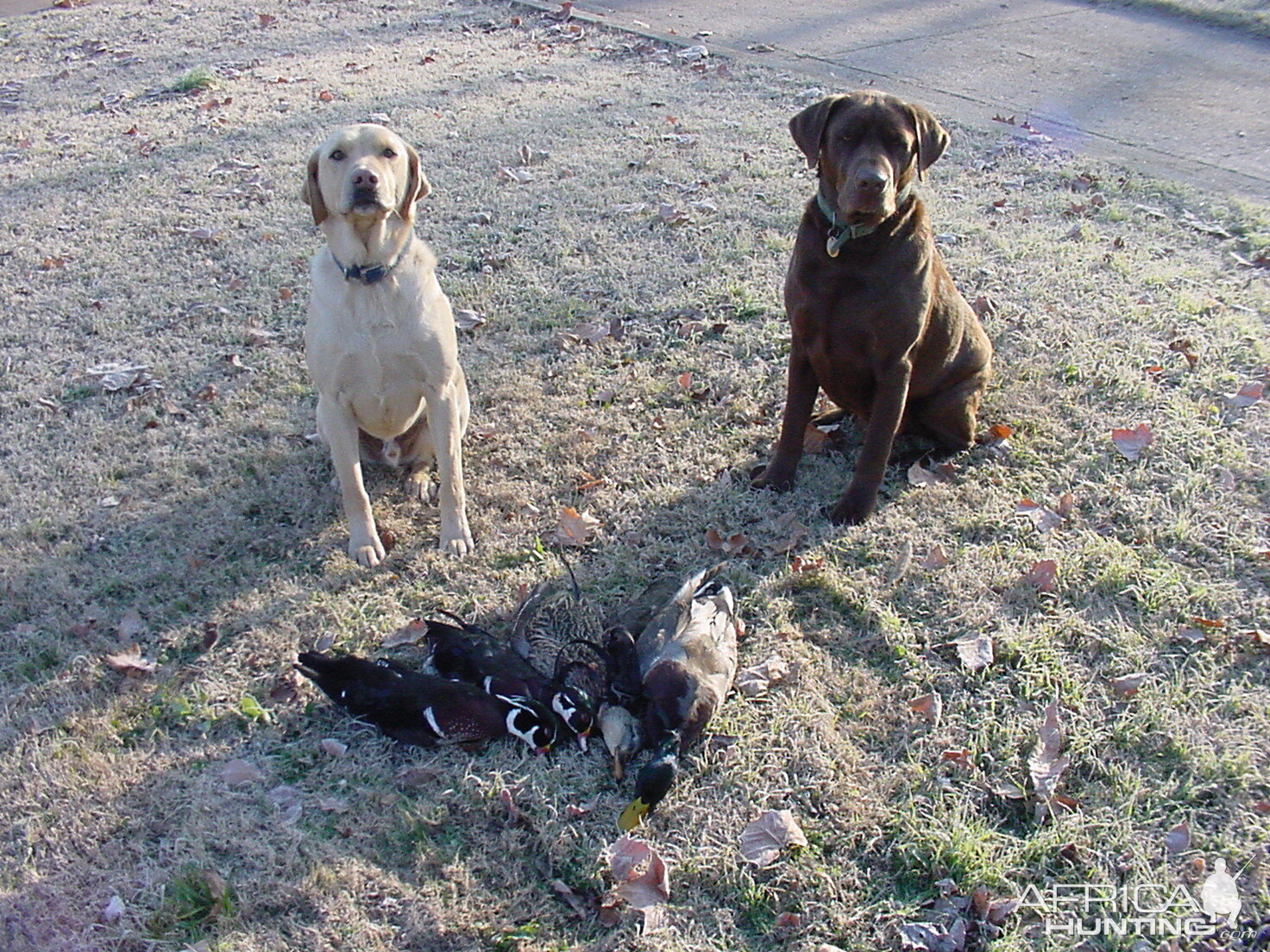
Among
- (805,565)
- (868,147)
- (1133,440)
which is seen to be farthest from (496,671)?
(1133,440)

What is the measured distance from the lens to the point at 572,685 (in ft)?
9.76

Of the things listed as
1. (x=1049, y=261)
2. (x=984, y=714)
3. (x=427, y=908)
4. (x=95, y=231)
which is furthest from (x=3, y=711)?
(x=1049, y=261)

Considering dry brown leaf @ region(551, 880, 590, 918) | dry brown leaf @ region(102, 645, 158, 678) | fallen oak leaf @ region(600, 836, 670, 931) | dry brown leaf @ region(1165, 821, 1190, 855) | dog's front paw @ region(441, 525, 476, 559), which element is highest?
dog's front paw @ region(441, 525, 476, 559)

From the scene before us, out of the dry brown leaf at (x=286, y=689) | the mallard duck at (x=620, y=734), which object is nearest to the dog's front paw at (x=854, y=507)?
the mallard duck at (x=620, y=734)

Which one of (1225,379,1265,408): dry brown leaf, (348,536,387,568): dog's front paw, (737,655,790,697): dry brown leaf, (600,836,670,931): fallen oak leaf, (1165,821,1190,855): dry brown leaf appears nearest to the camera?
(600,836,670,931): fallen oak leaf

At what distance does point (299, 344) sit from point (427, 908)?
11.3 feet

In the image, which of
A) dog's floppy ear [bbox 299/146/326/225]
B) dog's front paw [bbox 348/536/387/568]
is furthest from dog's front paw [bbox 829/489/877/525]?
dog's floppy ear [bbox 299/146/326/225]

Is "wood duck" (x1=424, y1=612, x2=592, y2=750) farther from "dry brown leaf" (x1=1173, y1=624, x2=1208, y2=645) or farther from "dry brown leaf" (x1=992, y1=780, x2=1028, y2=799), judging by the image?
"dry brown leaf" (x1=1173, y1=624, x2=1208, y2=645)

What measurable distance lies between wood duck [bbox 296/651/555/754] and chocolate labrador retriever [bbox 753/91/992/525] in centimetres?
153

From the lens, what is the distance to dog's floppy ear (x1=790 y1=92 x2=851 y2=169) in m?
3.26

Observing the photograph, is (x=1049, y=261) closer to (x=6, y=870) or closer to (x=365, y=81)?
(x=6, y=870)

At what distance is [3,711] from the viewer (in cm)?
304

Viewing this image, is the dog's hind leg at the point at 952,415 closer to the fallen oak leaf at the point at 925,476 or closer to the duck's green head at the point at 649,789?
the fallen oak leaf at the point at 925,476

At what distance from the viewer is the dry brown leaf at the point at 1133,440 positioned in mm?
4000
